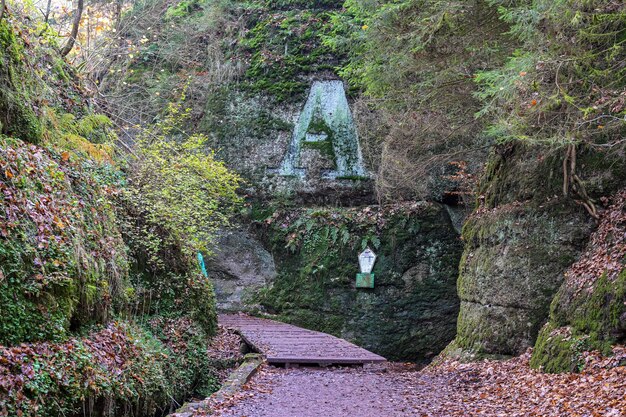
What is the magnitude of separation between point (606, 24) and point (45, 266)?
694 centimetres

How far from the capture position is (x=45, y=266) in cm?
645

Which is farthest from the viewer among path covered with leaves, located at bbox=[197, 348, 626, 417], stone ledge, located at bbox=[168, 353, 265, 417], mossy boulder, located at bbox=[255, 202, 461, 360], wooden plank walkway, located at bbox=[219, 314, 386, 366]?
mossy boulder, located at bbox=[255, 202, 461, 360]

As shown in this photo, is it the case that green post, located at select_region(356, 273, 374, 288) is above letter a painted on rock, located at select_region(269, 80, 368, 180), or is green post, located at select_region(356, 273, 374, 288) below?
below

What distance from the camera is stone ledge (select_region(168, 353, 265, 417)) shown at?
6.59m

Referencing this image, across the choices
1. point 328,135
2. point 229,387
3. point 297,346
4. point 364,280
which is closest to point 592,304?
point 229,387

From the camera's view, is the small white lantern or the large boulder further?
the large boulder

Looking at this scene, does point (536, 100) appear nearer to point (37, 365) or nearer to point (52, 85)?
point (37, 365)

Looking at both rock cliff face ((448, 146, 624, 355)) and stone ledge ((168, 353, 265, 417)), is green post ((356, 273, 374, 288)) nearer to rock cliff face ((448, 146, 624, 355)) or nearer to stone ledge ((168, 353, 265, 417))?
rock cliff face ((448, 146, 624, 355))

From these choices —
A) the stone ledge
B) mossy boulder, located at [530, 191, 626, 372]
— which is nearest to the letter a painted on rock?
the stone ledge

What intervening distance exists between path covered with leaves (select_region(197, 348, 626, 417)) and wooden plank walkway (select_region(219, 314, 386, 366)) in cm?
Answer: 38

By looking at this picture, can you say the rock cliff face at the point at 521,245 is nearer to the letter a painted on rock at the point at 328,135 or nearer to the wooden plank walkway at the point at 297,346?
the wooden plank walkway at the point at 297,346

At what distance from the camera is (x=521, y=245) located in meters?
10.9

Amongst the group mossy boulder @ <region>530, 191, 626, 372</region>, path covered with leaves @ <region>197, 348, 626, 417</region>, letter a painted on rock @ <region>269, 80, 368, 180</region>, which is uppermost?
letter a painted on rock @ <region>269, 80, 368, 180</region>

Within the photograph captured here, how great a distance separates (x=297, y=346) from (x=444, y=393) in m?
3.80
